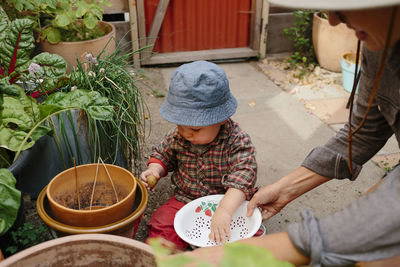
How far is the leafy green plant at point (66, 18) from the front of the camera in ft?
8.57

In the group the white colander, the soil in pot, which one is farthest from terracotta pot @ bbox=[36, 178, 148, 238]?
the white colander

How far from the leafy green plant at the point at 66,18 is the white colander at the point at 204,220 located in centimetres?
148

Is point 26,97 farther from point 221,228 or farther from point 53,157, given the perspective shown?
point 221,228

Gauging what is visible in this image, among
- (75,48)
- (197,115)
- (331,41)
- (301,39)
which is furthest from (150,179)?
(301,39)

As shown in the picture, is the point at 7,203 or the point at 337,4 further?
the point at 7,203

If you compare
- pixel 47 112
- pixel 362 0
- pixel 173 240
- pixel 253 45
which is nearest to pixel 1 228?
pixel 47 112

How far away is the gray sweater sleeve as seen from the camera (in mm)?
919

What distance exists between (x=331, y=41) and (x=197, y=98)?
2650 millimetres

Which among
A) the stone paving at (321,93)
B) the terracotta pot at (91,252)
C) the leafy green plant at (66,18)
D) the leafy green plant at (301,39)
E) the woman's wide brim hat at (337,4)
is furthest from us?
the leafy green plant at (301,39)

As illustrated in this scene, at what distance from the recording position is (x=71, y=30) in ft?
9.80

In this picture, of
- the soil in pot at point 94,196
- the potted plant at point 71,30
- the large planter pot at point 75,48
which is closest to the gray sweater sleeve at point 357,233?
the soil in pot at point 94,196

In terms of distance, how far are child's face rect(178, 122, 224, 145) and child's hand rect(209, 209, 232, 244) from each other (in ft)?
1.05

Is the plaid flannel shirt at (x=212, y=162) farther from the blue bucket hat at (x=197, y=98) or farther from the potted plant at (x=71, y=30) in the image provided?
the potted plant at (x=71, y=30)

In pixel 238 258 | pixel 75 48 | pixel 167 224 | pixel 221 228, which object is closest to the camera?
pixel 238 258
